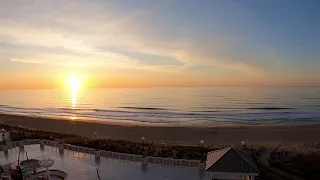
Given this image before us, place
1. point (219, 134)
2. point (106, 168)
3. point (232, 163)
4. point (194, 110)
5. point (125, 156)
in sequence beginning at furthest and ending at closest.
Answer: point (194, 110) → point (219, 134) → point (125, 156) → point (106, 168) → point (232, 163)

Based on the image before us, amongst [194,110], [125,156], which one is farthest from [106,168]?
[194,110]

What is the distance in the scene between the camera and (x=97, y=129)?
33.6m

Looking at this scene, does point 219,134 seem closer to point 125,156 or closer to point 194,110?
point 125,156

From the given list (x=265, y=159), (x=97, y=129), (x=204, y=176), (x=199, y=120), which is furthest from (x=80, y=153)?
(x=199, y=120)

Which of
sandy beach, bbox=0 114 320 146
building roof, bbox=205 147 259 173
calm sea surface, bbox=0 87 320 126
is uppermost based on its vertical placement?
building roof, bbox=205 147 259 173

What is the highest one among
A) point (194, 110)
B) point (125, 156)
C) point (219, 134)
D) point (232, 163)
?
point (232, 163)

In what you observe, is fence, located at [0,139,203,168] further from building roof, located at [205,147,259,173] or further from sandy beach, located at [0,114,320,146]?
sandy beach, located at [0,114,320,146]

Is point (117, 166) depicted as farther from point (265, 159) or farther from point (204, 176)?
point (265, 159)

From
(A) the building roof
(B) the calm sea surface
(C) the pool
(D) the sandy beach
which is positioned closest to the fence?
(C) the pool

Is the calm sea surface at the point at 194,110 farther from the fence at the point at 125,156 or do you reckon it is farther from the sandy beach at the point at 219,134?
the fence at the point at 125,156

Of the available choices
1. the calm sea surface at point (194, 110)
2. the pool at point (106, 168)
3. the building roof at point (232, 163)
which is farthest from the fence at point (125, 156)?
the calm sea surface at point (194, 110)

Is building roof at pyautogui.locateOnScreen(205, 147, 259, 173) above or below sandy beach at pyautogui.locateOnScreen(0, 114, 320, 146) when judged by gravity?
above

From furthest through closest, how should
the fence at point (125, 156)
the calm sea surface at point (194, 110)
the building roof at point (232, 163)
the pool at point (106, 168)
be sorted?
the calm sea surface at point (194, 110)
the fence at point (125, 156)
the pool at point (106, 168)
the building roof at point (232, 163)

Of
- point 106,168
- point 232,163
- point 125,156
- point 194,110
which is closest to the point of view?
point 232,163
